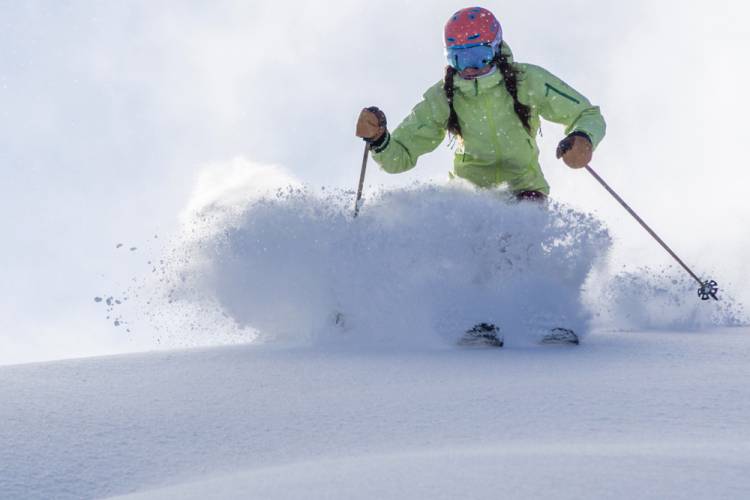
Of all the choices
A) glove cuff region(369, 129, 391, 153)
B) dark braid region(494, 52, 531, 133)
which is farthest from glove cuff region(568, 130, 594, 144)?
glove cuff region(369, 129, 391, 153)

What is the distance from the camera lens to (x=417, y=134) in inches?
205

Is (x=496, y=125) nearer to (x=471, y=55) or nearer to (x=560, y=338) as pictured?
(x=471, y=55)

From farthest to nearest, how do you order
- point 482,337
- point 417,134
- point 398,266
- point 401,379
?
point 417,134 → point 398,266 → point 482,337 → point 401,379

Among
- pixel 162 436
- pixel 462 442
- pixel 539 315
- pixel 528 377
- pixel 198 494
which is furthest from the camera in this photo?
pixel 539 315

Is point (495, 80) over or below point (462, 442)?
over

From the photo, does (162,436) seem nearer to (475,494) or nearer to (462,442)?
(462,442)

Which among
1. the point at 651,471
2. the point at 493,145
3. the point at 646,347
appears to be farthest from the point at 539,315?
the point at 651,471

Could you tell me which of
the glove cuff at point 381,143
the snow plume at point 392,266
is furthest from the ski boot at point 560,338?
the glove cuff at point 381,143

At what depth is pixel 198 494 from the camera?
1.79 metres

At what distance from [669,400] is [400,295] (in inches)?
79.6

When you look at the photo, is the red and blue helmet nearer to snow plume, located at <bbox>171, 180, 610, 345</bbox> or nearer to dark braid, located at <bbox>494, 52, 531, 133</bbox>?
dark braid, located at <bbox>494, 52, 531, 133</bbox>

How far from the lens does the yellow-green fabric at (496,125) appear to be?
4.94 m

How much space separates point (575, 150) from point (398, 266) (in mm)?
1339

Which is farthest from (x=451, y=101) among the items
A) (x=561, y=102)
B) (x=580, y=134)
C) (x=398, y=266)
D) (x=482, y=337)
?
(x=482, y=337)
